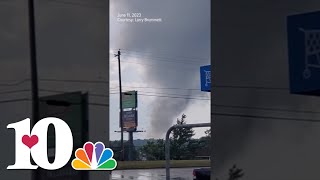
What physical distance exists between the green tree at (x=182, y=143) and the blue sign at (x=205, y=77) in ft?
1.57

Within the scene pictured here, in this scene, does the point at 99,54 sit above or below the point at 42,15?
below

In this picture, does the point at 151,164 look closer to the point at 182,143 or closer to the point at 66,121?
the point at 182,143

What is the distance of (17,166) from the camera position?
180 inches

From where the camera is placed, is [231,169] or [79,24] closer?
[79,24]

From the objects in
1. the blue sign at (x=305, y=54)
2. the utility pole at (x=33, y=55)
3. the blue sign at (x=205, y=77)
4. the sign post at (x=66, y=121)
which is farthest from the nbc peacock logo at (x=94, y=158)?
the blue sign at (x=305, y=54)

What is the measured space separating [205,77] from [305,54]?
936 millimetres

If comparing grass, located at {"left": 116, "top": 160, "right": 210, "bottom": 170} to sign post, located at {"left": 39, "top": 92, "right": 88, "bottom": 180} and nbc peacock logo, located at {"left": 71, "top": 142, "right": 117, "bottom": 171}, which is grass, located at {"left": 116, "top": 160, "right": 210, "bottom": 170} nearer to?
nbc peacock logo, located at {"left": 71, "top": 142, "right": 117, "bottom": 171}

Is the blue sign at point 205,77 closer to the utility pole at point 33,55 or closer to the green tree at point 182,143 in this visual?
the green tree at point 182,143

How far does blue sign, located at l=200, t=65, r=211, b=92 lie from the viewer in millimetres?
4543

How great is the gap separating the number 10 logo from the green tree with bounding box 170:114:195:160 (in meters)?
0.96

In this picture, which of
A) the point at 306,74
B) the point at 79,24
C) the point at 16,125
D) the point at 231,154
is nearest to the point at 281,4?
the point at 306,74

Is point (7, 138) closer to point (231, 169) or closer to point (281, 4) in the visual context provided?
point (231, 169)

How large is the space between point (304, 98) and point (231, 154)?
0.97 metres

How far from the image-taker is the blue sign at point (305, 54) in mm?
4578
